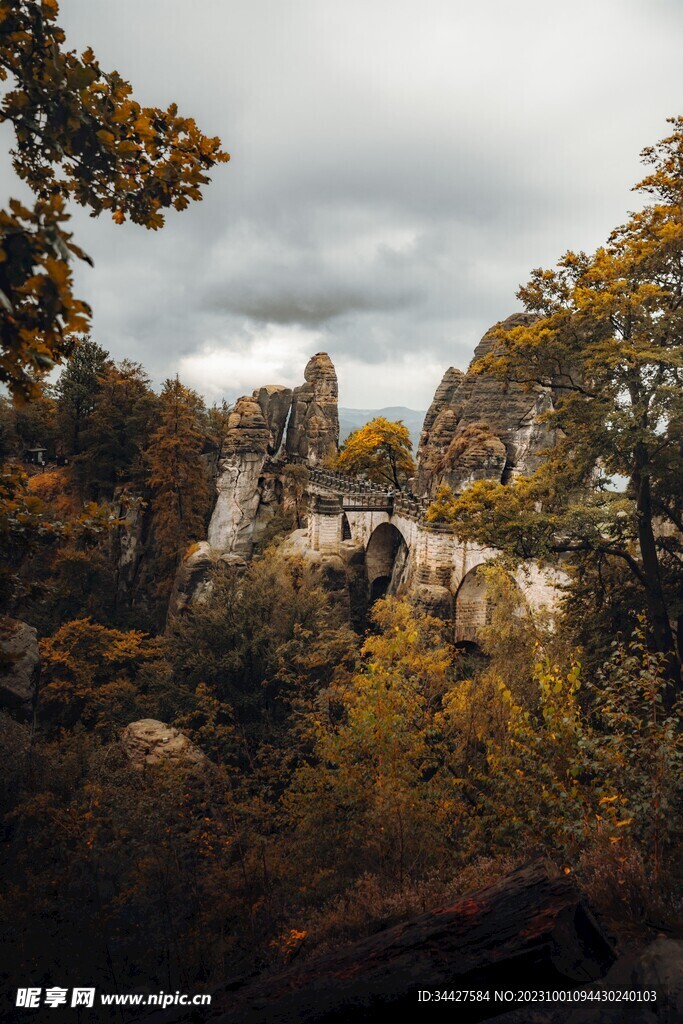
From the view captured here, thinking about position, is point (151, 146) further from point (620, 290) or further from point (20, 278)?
point (620, 290)

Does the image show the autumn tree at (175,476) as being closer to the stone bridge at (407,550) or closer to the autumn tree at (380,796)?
the stone bridge at (407,550)

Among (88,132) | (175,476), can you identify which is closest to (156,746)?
(88,132)

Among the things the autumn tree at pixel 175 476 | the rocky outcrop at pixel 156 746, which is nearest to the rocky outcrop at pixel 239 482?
the autumn tree at pixel 175 476

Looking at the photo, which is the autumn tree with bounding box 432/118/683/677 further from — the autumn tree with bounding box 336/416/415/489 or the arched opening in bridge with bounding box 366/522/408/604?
the autumn tree with bounding box 336/416/415/489

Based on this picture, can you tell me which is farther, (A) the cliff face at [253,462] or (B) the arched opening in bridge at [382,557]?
(A) the cliff face at [253,462]

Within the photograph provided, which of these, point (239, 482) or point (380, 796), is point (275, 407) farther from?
point (380, 796)

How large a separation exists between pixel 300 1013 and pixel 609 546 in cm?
1100

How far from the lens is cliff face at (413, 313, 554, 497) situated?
30203 millimetres

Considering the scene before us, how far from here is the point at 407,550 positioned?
3011 centimetres

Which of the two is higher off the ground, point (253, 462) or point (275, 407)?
point (275, 407)

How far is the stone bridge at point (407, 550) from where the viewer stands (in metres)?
24.2

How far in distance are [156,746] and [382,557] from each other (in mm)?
20718

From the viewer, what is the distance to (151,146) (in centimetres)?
430

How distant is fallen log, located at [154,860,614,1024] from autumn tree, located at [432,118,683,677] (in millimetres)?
7476
